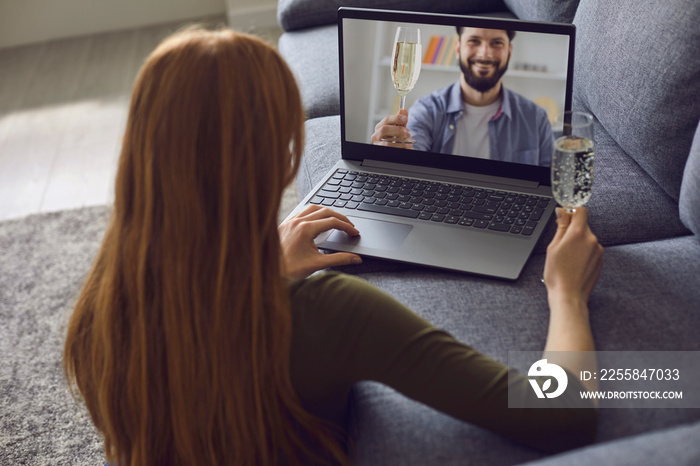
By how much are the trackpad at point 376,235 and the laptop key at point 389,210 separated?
0.02m

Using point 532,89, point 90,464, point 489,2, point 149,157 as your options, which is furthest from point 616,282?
point 489,2

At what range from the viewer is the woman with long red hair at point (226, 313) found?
2.27ft

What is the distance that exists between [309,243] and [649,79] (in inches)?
25.7

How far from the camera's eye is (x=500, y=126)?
119 cm

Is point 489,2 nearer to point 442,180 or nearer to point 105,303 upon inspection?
point 442,180

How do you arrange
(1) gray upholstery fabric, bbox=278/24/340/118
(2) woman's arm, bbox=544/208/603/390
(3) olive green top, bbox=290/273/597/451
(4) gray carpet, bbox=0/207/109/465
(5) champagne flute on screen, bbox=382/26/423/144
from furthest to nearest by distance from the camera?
(1) gray upholstery fabric, bbox=278/24/340/118, (4) gray carpet, bbox=0/207/109/465, (5) champagne flute on screen, bbox=382/26/423/144, (2) woman's arm, bbox=544/208/603/390, (3) olive green top, bbox=290/273/597/451

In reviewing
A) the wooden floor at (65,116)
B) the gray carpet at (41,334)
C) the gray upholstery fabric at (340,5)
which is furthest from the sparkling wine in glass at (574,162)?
the wooden floor at (65,116)

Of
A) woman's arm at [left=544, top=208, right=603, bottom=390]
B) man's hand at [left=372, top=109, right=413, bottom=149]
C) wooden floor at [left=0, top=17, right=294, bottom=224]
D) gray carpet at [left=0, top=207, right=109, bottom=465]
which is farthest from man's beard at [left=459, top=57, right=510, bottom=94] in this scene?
wooden floor at [left=0, top=17, right=294, bottom=224]

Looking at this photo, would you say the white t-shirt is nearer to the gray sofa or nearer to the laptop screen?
the laptop screen

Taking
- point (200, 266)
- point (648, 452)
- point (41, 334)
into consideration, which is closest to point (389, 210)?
point (200, 266)

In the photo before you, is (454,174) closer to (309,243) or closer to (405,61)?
(405,61)

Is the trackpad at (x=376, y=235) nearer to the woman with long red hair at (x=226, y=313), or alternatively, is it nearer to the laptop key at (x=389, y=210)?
the laptop key at (x=389, y=210)

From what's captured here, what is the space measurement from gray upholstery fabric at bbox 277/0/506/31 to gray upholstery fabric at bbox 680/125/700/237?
1.16 metres

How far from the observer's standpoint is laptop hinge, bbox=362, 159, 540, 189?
1.20 meters
